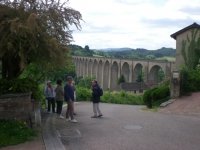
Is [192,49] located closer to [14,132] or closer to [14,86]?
[14,86]

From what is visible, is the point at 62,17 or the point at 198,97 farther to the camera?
the point at 198,97

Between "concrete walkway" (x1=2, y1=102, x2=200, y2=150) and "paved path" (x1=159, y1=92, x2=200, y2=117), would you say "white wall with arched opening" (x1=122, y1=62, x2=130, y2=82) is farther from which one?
"concrete walkway" (x1=2, y1=102, x2=200, y2=150)

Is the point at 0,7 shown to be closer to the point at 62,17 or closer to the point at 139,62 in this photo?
the point at 62,17

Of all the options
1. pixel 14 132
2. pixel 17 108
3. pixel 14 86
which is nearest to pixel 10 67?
pixel 14 86

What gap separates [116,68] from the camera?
85.4 metres

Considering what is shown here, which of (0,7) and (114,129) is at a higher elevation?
(0,7)

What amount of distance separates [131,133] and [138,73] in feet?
235

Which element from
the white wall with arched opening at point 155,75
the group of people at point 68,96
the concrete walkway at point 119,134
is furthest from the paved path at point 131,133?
the white wall with arched opening at point 155,75

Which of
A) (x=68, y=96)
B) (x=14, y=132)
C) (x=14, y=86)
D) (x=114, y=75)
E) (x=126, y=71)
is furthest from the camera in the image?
(x=114, y=75)

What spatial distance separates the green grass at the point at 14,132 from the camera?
1048 cm

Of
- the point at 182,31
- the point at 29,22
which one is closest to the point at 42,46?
the point at 29,22

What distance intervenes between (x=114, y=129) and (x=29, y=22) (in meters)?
4.00

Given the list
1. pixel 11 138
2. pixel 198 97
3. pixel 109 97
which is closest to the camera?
pixel 11 138

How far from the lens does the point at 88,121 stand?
50.2ft
